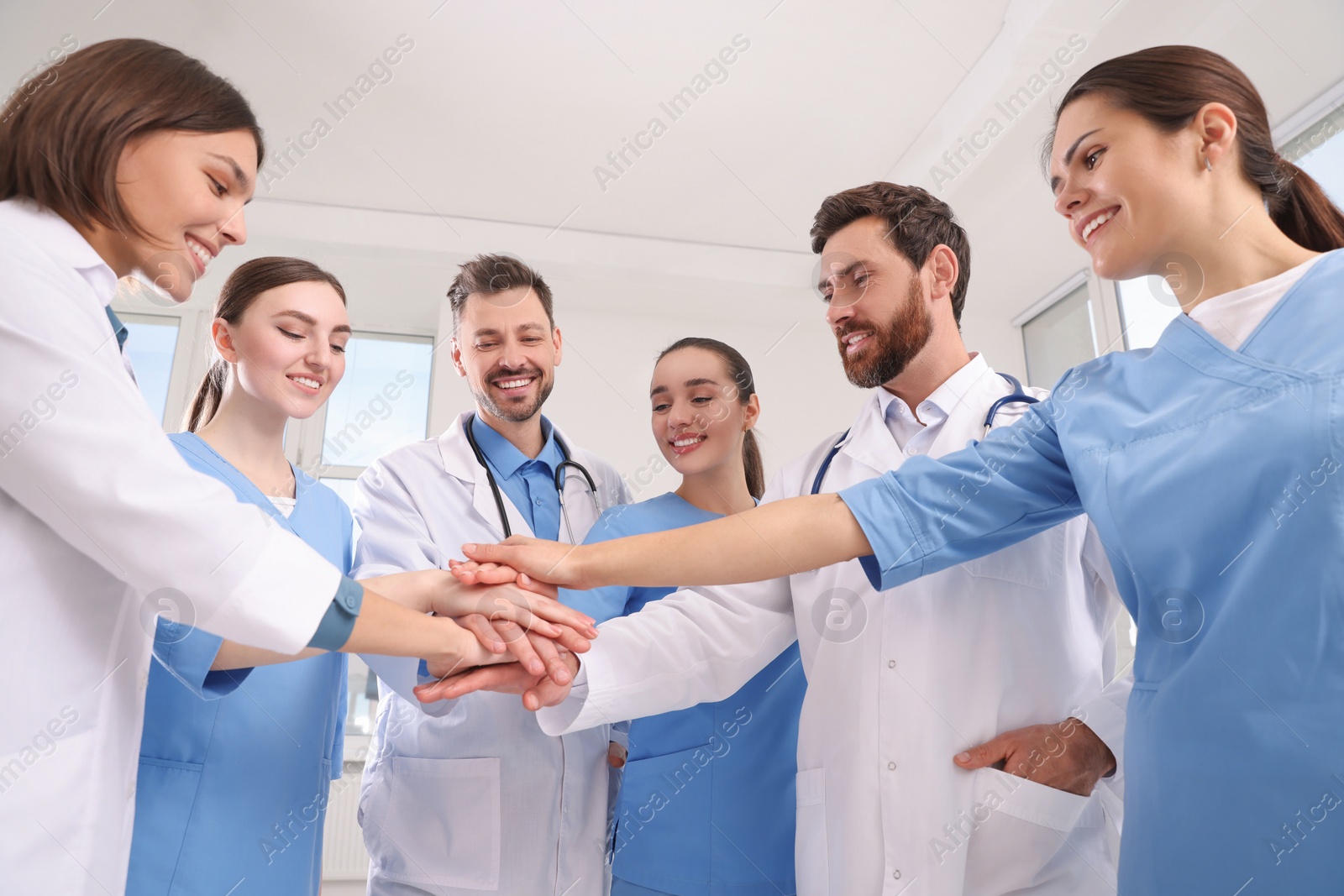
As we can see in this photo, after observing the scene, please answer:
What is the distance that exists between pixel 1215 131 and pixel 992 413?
546 millimetres

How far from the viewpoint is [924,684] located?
4.41ft

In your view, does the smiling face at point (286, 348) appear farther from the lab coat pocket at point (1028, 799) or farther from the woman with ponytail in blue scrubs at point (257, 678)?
the lab coat pocket at point (1028, 799)

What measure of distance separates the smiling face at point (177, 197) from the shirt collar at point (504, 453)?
2.99ft

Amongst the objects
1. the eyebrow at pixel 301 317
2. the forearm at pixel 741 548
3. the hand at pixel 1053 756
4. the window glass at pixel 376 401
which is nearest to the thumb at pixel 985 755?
the hand at pixel 1053 756

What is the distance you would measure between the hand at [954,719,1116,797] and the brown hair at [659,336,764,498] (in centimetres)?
119

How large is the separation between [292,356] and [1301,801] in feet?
5.97

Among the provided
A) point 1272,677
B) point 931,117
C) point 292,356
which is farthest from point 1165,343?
point 931,117

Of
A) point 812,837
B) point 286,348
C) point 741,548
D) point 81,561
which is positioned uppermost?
point 286,348

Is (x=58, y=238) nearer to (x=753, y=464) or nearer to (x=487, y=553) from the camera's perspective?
(x=487, y=553)

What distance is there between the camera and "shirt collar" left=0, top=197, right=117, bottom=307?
3.26 ft

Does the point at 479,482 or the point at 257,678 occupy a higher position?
the point at 479,482

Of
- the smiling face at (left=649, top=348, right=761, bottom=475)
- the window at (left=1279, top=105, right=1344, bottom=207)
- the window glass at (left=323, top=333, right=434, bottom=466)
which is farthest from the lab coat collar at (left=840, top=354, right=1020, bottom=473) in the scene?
the window glass at (left=323, top=333, right=434, bottom=466)

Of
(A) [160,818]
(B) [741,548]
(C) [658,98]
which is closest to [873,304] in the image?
(B) [741,548]

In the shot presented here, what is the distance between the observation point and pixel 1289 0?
2.94 metres
